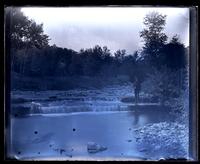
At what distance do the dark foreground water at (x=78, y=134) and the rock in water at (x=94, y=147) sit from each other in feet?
0.04

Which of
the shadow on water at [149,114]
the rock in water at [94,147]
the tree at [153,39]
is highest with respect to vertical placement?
the tree at [153,39]

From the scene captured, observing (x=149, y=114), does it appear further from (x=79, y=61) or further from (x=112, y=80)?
(x=79, y=61)

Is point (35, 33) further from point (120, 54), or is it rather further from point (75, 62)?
point (120, 54)

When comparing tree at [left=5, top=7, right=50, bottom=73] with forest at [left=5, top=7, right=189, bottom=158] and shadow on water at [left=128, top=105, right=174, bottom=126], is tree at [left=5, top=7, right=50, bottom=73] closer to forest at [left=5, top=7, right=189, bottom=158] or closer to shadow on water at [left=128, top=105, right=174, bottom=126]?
forest at [left=5, top=7, right=189, bottom=158]

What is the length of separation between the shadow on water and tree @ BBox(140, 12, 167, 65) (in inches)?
8.3

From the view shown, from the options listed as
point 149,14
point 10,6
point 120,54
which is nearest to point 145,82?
point 120,54

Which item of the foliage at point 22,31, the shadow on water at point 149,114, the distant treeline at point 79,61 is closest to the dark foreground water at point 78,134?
the shadow on water at point 149,114

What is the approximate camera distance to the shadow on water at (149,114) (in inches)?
62.8

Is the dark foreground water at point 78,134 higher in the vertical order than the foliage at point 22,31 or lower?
lower

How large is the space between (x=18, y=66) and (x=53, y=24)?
247 millimetres

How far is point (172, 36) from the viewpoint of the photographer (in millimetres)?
1606

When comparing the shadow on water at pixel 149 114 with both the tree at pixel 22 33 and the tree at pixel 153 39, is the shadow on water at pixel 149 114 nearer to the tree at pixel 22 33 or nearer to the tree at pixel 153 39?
the tree at pixel 153 39

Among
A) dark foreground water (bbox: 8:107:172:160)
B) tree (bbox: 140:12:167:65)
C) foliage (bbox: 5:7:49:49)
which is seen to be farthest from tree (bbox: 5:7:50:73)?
tree (bbox: 140:12:167:65)
